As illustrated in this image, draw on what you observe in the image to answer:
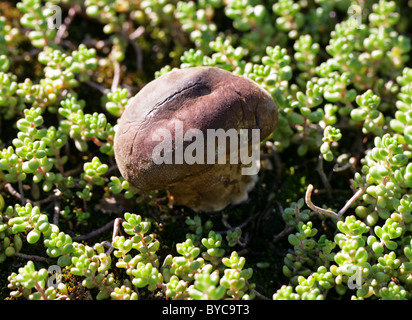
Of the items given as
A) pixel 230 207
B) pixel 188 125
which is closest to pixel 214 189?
pixel 230 207

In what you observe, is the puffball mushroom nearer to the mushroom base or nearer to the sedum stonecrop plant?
the mushroom base

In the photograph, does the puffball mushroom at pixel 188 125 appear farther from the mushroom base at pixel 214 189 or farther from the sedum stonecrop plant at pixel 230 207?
the sedum stonecrop plant at pixel 230 207

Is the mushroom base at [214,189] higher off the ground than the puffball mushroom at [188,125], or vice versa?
the puffball mushroom at [188,125]

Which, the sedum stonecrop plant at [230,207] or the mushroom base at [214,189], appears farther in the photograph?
the mushroom base at [214,189]

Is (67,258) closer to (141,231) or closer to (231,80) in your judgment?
(141,231)

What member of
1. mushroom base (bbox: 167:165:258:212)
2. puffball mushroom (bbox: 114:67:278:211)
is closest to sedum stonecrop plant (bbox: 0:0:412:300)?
mushroom base (bbox: 167:165:258:212)

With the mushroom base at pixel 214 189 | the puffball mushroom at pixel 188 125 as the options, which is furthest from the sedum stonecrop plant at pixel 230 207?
the puffball mushroom at pixel 188 125

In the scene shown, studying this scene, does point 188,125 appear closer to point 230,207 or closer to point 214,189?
point 214,189
